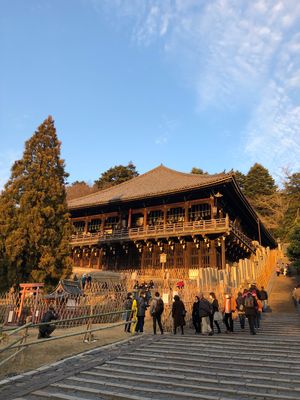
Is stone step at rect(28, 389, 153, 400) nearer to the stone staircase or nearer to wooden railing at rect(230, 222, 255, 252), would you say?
the stone staircase

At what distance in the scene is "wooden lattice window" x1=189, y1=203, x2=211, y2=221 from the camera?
2692 cm

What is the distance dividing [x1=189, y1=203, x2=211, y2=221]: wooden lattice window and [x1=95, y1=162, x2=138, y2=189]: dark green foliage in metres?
42.3

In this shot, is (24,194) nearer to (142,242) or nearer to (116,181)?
(142,242)

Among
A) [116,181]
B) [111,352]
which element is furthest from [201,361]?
[116,181]

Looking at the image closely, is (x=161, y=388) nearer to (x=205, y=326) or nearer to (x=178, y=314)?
(x=178, y=314)

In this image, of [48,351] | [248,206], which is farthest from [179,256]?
[48,351]

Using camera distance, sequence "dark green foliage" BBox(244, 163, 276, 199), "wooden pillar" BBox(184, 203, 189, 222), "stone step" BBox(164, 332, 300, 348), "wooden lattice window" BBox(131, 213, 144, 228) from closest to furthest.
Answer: "stone step" BBox(164, 332, 300, 348) < "wooden pillar" BBox(184, 203, 189, 222) < "wooden lattice window" BBox(131, 213, 144, 228) < "dark green foliage" BBox(244, 163, 276, 199)

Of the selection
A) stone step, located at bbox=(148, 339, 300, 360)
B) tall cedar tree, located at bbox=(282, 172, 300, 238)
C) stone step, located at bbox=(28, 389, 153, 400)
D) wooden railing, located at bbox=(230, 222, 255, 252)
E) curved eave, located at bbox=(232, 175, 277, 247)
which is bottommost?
stone step, located at bbox=(28, 389, 153, 400)

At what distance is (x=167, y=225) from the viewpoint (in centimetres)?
2645

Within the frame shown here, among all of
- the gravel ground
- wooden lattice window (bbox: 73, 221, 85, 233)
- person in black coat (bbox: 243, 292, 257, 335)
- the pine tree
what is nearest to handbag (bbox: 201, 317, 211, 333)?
person in black coat (bbox: 243, 292, 257, 335)

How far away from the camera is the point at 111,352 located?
8695 millimetres

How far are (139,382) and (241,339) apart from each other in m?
4.34

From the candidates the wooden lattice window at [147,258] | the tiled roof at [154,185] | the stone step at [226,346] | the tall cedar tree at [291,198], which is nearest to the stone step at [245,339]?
the stone step at [226,346]

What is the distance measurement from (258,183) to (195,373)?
63.4 m
